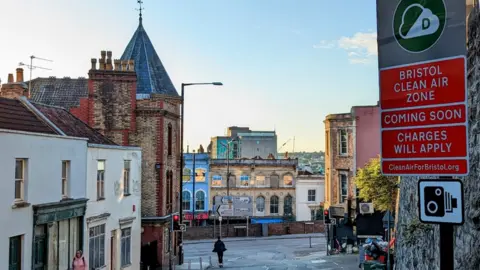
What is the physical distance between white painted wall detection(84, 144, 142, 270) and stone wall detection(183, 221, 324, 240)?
25312 mm

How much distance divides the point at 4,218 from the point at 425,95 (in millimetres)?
13644

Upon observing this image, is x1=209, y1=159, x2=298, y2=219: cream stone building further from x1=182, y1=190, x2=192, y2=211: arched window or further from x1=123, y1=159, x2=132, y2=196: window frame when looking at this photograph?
x1=123, y1=159, x2=132, y2=196: window frame

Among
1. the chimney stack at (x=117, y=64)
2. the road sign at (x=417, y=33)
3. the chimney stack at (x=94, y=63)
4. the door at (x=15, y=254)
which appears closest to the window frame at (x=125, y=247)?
the door at (x=15, y=254)

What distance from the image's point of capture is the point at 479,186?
6.32 m

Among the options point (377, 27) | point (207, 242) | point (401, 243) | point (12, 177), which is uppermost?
point (377, 27)

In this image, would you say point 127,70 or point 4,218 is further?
point 127,70

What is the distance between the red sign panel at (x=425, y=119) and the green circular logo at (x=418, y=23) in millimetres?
166

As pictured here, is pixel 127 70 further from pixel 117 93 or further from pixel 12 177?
pixel 12 177

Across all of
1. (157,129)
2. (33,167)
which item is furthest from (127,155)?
(33,167)

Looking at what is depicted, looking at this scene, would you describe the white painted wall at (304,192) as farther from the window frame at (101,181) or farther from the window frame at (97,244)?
the window frame at (97,244)

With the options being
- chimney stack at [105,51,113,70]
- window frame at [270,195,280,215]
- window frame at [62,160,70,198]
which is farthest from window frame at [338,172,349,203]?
window frame at [62,160,70,198]

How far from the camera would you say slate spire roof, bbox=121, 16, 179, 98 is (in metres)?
34.1

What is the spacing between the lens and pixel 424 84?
4137 mm

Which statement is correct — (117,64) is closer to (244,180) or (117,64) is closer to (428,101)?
(428,101)
